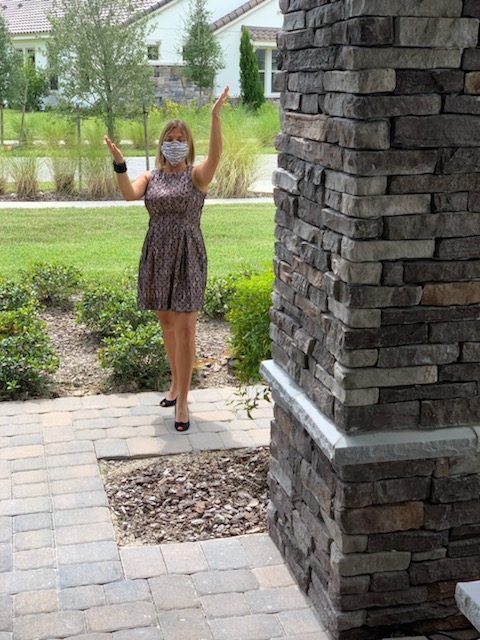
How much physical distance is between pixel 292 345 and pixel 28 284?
4.80 meters

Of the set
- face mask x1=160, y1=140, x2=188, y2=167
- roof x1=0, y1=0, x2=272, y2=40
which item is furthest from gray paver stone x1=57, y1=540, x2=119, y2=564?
roof x1=0, y1=0, x2=272, y2=40

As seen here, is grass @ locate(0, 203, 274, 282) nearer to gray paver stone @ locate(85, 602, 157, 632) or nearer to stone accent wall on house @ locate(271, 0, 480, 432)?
gray paver stone @ locate(85, 602, 157, 632)

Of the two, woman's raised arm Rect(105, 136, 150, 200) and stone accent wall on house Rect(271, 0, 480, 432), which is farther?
woman's raised arm Rect(105, 136, 150, 200)

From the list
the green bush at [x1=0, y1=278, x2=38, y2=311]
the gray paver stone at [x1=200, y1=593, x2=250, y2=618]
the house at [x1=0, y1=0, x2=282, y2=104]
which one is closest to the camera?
the gray paver stone at [x1=200, y1=593, x2=250, y2=618]

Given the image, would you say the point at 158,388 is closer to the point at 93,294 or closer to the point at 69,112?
the point at 93,294

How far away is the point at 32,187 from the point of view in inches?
572

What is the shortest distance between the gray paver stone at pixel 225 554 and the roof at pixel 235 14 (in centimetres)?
3168

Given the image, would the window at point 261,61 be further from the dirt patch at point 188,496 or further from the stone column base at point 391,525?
the stone column base at point 391,525

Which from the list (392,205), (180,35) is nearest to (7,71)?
(180,35)

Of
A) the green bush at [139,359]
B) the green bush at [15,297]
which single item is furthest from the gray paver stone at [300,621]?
the green bush at [15,297]

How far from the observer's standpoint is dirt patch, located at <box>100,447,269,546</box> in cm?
409

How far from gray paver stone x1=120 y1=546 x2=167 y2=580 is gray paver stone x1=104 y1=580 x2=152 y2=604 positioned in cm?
5

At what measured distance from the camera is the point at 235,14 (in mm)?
34000

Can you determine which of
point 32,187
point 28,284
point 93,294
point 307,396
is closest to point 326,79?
point 307,396
